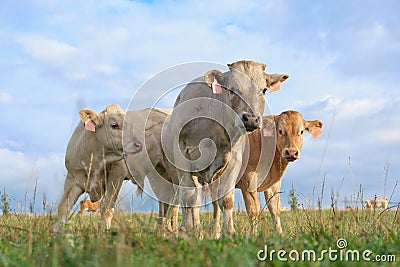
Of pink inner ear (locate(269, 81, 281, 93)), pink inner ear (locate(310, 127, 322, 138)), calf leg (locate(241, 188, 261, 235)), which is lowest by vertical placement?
calf leg (locate(241, 188, 261, 235))

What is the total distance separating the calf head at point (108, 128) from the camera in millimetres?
11070

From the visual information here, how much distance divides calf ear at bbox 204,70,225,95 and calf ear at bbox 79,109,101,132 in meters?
3.59

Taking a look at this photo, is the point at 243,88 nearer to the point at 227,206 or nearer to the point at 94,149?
the point at 227,206

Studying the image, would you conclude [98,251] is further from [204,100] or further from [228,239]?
[204,100]

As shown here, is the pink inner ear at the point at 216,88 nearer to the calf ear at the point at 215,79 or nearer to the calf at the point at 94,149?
the calf ear at the point at 215,79

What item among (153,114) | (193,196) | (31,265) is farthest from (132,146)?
(31,265)

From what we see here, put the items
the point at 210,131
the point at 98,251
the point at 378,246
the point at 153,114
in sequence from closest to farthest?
the point at 98,251
the point at 378,246
the point at 210,131
the point at 153,114

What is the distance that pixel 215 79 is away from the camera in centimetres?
830

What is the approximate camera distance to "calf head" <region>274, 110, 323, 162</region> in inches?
424

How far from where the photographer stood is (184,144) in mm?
8469

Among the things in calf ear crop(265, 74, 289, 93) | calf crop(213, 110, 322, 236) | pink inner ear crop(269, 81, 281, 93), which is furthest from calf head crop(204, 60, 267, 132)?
calf crop(213, 110, 322, 236)

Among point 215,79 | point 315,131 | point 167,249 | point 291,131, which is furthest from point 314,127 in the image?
point 167,249

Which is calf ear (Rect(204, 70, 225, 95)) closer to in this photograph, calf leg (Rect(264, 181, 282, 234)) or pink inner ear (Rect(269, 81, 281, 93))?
pink inner ear (Rect(269, 81, 281, 93))

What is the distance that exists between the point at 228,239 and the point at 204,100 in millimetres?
3692
